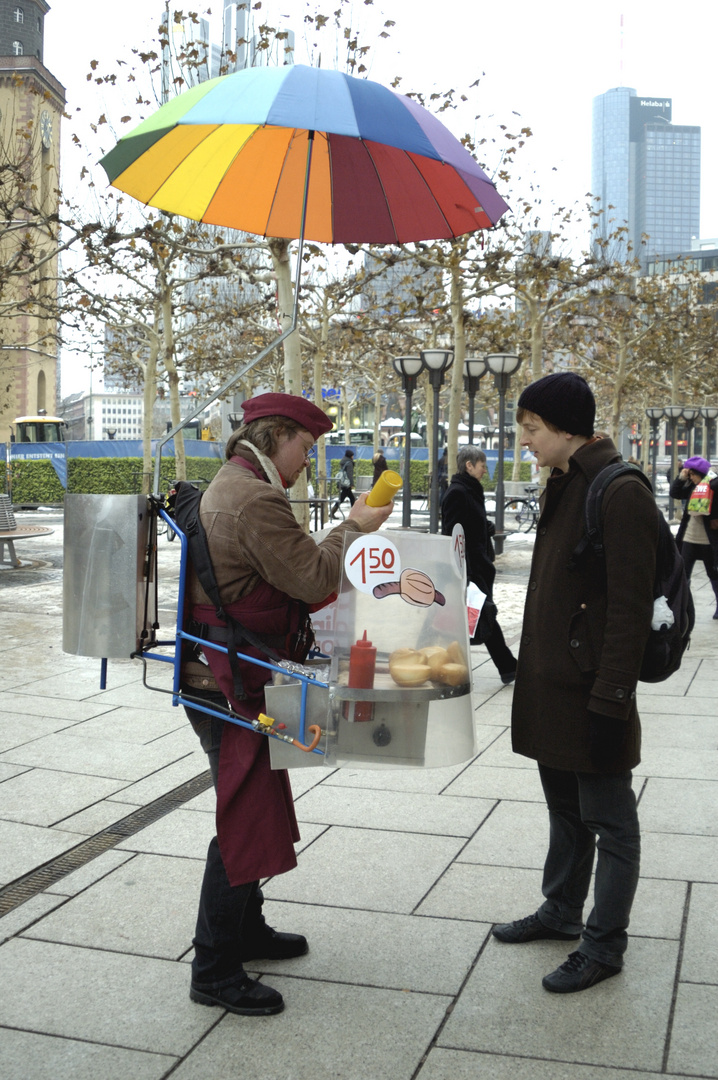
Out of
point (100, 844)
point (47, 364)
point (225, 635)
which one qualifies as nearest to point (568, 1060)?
point (225, 635)

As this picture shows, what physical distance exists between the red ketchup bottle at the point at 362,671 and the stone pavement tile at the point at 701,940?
4.34 ft

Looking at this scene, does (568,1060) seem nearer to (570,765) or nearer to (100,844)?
(570,765)

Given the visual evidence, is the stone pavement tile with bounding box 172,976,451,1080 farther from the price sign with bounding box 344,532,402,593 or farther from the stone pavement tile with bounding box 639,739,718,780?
the stone pavement tile with bounding box 639,739,718,780

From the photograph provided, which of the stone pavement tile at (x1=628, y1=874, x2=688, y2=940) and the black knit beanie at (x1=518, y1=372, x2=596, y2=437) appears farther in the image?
the stone pavement tile at (x1=628, y1=874, x2=688, y2=940)

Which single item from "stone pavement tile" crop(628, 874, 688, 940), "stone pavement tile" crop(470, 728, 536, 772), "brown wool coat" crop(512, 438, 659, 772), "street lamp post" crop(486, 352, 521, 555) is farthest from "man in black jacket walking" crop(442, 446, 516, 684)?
"street lamp post" crop(486, 352, 521, 555)

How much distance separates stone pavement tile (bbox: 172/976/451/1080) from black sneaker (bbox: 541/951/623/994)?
1.07 feet

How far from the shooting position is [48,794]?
4891 millimetres

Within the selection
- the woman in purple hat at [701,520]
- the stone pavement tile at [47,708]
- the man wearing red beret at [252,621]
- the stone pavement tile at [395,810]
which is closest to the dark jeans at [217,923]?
the man wearing red beret at [252,621]

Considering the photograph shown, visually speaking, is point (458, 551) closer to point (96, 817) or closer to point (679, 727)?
point (96, 817)

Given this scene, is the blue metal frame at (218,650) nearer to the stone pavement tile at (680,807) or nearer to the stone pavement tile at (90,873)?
the stone pavement tile at (90,873)

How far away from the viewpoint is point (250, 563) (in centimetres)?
287

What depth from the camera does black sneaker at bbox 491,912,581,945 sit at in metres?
3.39

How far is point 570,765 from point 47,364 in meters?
71.3

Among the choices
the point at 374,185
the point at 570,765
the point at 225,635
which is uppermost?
the point at 374,185
